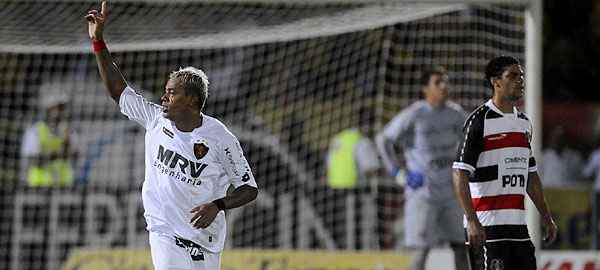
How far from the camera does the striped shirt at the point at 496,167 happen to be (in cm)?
854

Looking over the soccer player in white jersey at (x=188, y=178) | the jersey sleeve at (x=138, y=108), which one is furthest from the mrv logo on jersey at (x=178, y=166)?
the jersey sleeve at (x=138, y=108)

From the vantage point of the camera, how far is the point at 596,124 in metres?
22.2

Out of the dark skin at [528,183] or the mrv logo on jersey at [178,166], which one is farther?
the dark skin at [528,183]

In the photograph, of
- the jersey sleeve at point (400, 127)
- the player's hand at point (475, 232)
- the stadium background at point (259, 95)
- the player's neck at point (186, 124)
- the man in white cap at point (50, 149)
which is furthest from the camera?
the man in white cap at point (50, 149)

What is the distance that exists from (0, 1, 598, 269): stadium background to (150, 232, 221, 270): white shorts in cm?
390

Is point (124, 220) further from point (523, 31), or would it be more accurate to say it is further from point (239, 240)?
point (523, 31)

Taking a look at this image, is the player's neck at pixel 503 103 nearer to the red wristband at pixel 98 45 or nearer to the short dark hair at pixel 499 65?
the short dark hair at pixel 499 65

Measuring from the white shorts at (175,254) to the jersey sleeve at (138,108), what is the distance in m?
0.67

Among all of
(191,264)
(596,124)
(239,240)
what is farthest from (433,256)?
(596,124)

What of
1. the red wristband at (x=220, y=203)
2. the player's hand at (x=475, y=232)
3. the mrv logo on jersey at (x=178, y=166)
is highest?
the mrv logo on jersey at (x=178, y=166)

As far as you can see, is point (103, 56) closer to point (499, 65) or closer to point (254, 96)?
point (499, 65)

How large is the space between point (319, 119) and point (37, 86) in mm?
3119

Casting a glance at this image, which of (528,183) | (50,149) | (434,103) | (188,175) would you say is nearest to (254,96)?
(50,149)

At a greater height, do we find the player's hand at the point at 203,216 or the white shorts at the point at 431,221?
the white shorts at the point at 431,221
